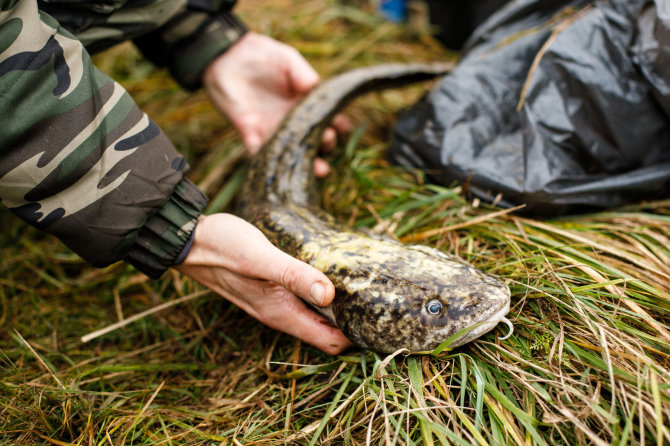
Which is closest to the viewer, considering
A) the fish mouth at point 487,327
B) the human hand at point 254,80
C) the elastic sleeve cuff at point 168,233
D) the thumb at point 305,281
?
the fish mouth at point 487,327

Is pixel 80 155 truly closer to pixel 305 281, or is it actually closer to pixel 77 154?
pixel 77 154

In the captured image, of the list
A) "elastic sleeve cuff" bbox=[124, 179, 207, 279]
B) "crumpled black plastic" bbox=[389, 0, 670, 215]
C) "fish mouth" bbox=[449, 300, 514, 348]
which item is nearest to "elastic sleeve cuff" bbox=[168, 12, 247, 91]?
"elastic sleeve cuff" bbox=[124, 179, 207, 279]

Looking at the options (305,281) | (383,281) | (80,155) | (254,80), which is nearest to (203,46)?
(254,80)

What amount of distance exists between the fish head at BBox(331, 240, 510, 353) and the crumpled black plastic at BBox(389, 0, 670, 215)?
29.4 inches

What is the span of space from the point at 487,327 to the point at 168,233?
1413mm

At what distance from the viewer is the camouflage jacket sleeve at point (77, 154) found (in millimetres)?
1591

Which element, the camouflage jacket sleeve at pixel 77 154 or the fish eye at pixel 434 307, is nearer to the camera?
the camouflage jacket sleeve at pixel 77 154

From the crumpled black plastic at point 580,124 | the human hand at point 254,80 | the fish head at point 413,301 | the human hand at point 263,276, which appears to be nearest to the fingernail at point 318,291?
the human hand at point 263,276

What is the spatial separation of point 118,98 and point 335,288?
1.23 meters

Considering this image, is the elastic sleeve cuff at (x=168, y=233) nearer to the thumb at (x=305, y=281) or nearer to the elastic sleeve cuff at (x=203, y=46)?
the thumb at (x=305, y=281)

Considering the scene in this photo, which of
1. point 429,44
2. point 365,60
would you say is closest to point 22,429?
point 365,60

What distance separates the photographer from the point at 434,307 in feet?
5.74

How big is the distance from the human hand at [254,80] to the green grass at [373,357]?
20.9 inches

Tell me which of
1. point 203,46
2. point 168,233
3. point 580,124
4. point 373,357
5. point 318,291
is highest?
point 203,46
